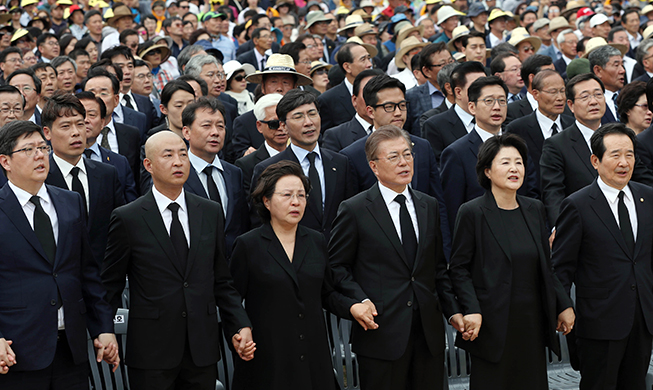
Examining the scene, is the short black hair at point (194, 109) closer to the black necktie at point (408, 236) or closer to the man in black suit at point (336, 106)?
the black necktie at point (408, 236)

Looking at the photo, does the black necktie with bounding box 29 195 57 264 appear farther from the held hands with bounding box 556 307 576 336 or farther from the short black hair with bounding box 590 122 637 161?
the short black hair with bounding box 590 122 637 161

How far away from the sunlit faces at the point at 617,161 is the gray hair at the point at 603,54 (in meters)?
4.11

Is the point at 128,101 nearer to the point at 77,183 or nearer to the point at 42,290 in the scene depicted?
the point at 77,183

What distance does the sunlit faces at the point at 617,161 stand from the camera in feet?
16.9

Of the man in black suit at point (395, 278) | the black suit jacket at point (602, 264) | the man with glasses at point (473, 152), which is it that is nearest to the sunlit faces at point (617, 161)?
the black suit jacket at point (602, 264)

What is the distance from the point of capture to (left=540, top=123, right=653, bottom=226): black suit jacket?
6.11 m

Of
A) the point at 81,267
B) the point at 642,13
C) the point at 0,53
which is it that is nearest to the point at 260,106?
the point at 81,267

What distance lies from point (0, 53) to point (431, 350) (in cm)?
762

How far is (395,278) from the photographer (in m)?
4.79

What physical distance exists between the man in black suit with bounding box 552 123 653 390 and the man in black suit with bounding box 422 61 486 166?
2004 millimetres

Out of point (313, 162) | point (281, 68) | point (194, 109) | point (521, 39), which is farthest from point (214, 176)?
point (521, 39)

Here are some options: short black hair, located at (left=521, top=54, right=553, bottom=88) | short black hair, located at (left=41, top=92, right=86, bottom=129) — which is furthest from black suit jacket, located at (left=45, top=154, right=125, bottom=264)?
short black hair, located at (left=521, top=54, right=553, bottom=88)

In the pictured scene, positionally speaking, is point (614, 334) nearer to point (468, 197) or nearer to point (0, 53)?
point (468, 197)

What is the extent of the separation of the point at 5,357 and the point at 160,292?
878 millimetres
